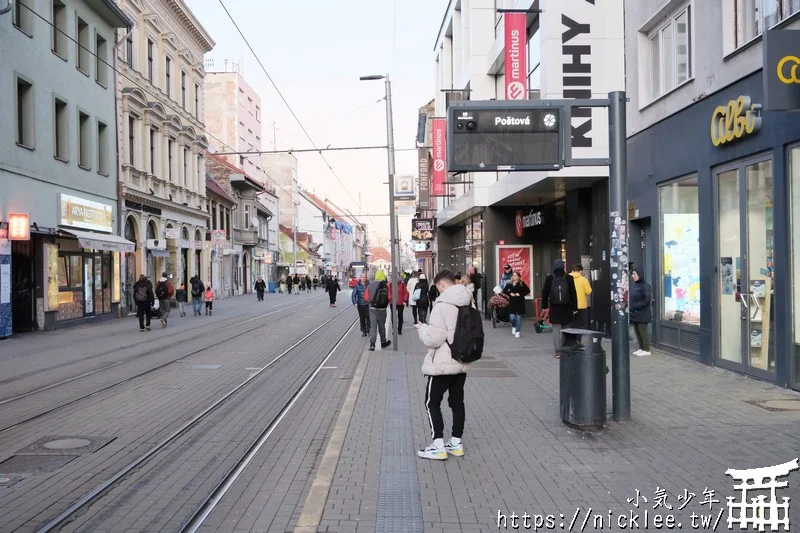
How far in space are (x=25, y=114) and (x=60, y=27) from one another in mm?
3963

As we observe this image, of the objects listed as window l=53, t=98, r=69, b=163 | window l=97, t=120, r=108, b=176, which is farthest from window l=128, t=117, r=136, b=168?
window l=53, t=98, r=69, b=163

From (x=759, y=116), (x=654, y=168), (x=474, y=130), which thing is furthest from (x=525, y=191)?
(x=474, y=130)

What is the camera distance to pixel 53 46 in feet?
75.9

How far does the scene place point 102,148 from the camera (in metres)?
27.7

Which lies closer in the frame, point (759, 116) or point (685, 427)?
point (685, 427)

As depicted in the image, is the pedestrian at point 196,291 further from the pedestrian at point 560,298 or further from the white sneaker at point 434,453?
the white sneaker at point 434,453

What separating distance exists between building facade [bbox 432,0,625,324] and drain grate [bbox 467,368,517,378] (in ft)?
14.3

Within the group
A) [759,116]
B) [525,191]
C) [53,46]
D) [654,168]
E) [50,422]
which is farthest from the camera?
[53,46]

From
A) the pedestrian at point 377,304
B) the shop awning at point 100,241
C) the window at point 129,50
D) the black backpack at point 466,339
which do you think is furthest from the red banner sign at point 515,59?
the window at point 129,50

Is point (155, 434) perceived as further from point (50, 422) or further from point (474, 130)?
point (474, 130)

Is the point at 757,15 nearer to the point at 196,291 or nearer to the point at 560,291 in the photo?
the point at 560,291

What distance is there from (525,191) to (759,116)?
966cm

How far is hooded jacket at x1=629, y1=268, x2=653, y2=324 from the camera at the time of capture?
13250 millimetres

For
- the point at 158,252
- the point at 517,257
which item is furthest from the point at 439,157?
the point at 158,252
